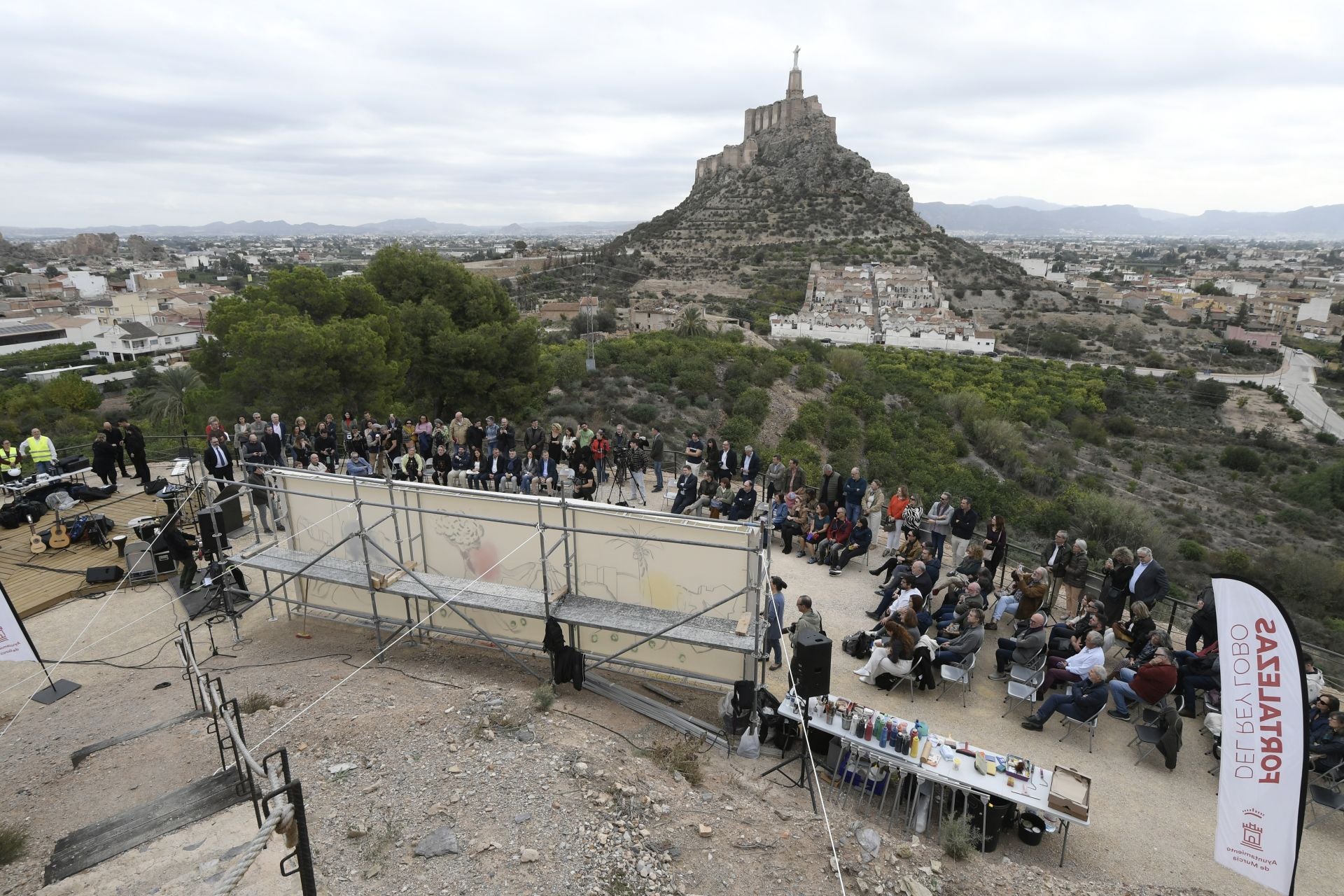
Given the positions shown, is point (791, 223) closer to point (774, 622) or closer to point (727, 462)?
point (727, 462)

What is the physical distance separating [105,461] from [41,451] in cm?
95

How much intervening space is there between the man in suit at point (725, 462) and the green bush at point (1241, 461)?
1590 inches

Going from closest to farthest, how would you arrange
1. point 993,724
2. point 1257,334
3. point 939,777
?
1. point 939,777
2. point 993,724
3. point 1257,334

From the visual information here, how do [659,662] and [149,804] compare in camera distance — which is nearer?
[149,804]

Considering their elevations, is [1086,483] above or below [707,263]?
below

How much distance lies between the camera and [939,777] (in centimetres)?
602

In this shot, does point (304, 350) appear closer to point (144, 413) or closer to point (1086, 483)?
point (144, 413)

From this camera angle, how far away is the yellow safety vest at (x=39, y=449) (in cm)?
1239

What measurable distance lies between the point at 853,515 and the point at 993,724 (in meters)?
4.67

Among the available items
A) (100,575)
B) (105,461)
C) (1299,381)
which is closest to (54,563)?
(100,575)

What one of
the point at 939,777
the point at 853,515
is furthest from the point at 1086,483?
the point at 939,777

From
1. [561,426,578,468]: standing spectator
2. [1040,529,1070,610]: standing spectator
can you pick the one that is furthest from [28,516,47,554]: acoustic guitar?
[1040,529,1070,610]: standing spectator

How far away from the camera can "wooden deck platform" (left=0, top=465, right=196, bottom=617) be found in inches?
382

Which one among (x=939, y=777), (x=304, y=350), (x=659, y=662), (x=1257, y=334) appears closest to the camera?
(x=939, y=777)
